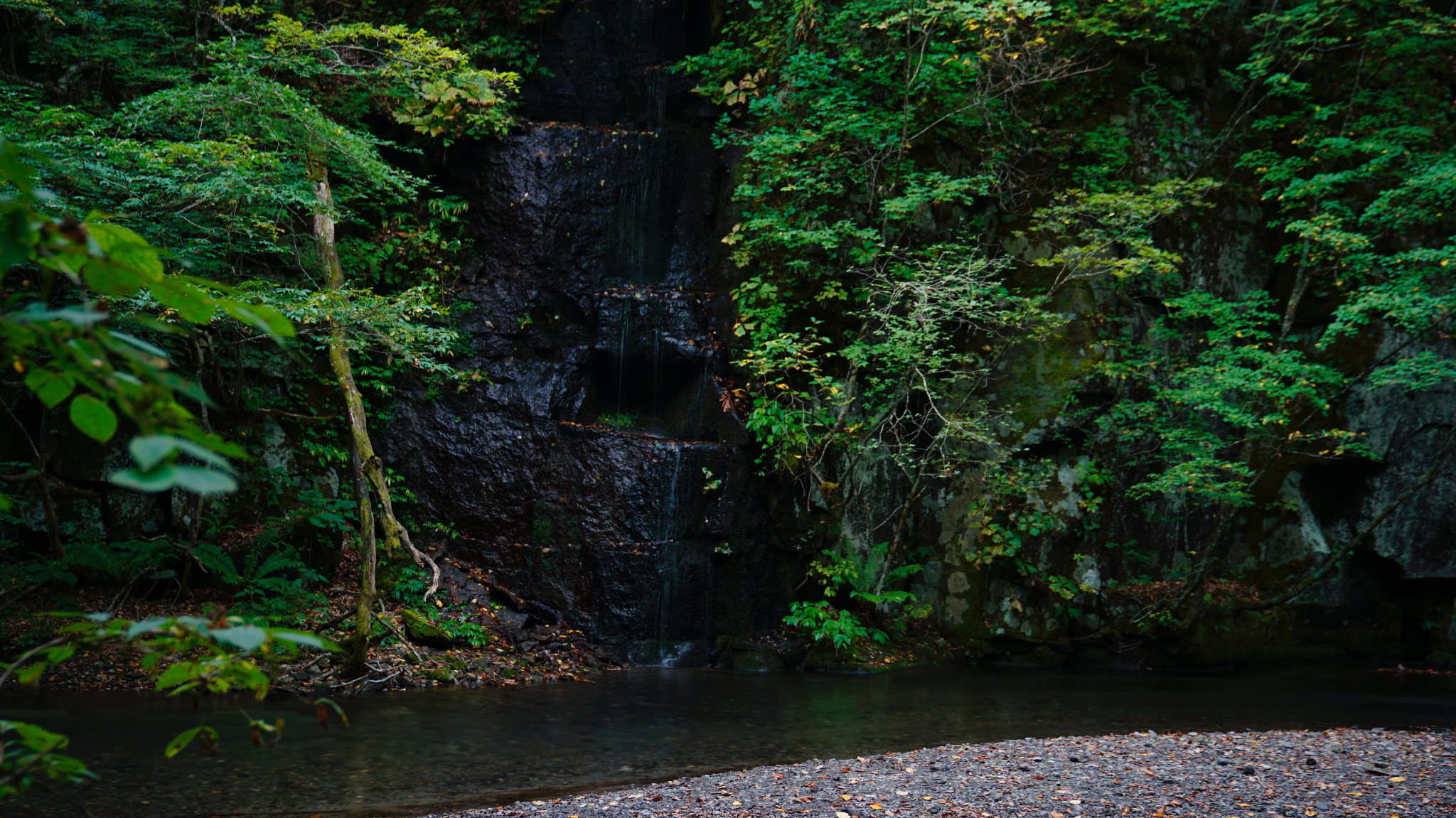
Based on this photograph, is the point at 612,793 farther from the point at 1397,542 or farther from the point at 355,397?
the point at 1397,542

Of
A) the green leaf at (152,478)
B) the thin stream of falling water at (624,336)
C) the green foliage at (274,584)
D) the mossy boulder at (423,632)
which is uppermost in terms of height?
the thin stream of falling water at (624,336)

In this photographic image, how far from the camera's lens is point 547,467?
11.1m

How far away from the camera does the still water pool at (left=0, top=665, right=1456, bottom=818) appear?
16.0ft

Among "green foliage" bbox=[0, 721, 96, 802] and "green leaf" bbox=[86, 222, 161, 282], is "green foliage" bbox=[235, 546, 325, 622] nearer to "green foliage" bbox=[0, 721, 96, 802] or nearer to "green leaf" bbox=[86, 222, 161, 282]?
"green foliage" bbox=[0, 721, 96, 802]

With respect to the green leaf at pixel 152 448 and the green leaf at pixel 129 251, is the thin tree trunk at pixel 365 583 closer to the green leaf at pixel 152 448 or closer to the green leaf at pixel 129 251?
the green leaf at pixel 129 251

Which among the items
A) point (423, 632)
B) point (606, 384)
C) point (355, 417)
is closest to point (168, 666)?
point (423, 632)

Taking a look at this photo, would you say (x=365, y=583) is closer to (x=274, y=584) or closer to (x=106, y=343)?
(x=274, y=584)

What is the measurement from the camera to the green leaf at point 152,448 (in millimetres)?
790

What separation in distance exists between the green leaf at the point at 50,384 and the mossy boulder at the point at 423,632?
8622 mm

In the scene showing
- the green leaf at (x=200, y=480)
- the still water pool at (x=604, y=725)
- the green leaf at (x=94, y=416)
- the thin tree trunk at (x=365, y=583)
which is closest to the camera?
the green leaf at (x=200, y=480)

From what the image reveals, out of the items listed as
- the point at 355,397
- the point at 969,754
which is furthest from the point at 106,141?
the point at 969,754

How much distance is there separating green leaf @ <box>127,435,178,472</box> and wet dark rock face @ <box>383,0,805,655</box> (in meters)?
9.89

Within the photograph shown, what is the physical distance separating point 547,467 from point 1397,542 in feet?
39.8

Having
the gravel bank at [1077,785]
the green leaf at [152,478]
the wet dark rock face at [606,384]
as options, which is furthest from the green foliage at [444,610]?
the green leaf at [152,478]
